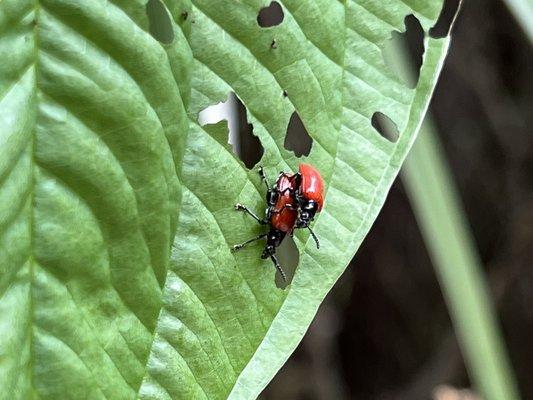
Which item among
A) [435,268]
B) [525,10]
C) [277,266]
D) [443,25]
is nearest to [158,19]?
[277,266]

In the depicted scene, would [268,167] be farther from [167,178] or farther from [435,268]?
[435,268]

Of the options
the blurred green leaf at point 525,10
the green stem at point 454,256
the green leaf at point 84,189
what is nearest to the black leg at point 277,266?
the green leaf at point 84,189

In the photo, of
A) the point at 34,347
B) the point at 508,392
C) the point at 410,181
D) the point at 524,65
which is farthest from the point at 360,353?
the point at 34,347

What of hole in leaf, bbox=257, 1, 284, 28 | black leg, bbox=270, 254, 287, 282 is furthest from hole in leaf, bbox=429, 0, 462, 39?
black leg, bbox=270, 254, 287, 282

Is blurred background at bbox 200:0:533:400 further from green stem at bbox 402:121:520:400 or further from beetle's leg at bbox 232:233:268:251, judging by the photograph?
beetle's leg at bbox 232:233:268:251

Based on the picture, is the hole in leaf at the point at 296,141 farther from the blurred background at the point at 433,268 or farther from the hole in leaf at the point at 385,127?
the blurred background at the point at 433,268

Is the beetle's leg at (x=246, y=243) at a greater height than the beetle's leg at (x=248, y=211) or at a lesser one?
lesser
